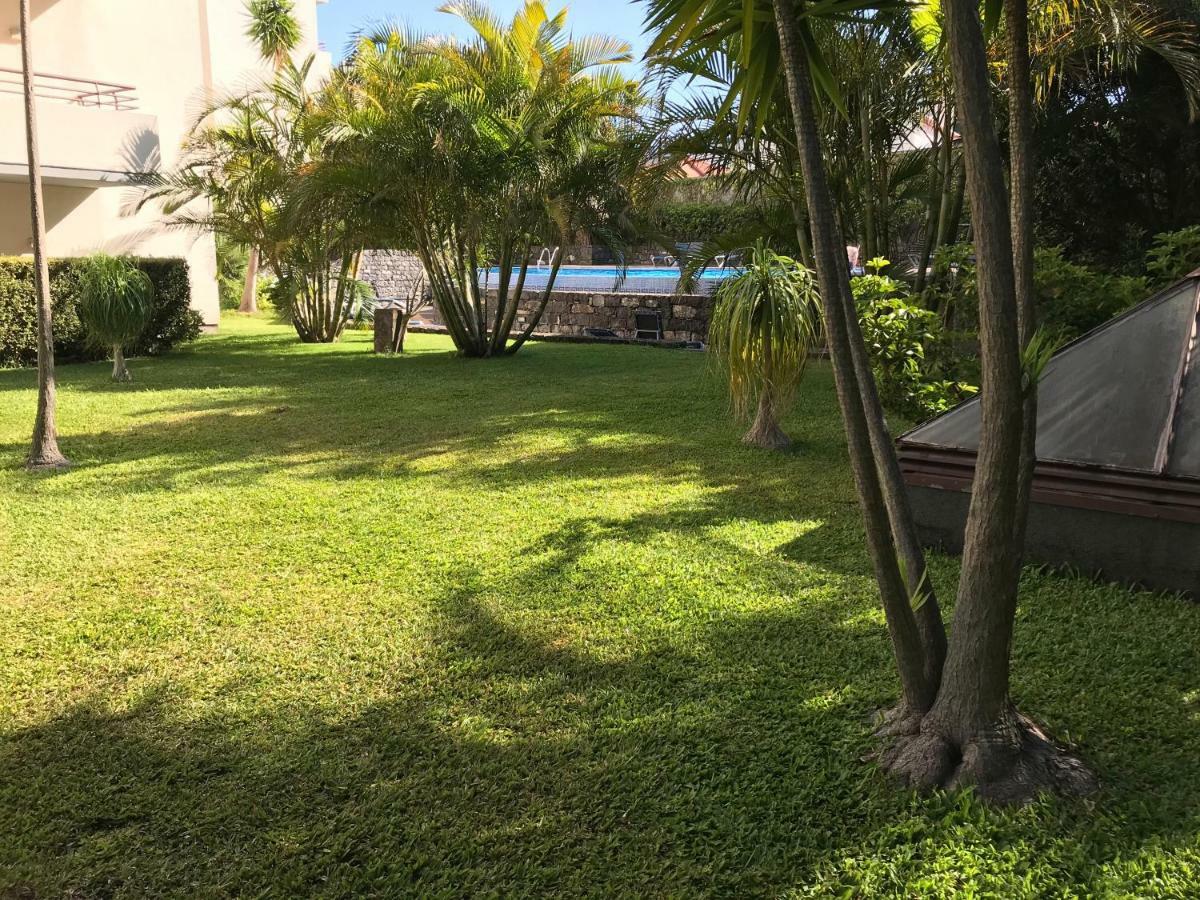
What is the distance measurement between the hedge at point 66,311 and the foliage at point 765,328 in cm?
977

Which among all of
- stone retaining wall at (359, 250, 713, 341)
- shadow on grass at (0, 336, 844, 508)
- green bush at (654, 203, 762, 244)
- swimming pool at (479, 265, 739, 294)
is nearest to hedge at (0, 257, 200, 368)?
shadow on grass at (0, 336, 844, 508)

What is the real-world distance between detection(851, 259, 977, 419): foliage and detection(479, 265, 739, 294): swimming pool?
927cm

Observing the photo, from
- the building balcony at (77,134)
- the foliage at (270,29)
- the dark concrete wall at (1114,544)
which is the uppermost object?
the foliage at (270,29)

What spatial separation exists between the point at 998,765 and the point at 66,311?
13574 mm

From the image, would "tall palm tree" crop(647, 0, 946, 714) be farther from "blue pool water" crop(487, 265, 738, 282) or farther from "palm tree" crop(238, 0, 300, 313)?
"palm tree" crop(238, 0, 300, 313)

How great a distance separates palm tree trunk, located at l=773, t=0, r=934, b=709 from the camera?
241cm

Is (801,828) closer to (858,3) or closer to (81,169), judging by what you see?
(858,3)

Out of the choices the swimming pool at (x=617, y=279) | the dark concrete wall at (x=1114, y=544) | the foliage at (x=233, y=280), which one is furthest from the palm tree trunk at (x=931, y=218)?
the foliage at (x=233, y=280)

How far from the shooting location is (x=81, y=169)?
48.5 feet

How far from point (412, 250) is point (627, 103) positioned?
3.86 meters

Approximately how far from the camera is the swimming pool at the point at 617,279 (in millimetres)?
17250

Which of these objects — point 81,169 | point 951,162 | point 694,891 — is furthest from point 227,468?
point 81,169

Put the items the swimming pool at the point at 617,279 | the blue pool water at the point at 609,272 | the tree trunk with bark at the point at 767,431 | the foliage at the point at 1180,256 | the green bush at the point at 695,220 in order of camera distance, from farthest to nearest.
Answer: the blue pool water at the point at 609,272 < the swimming pool at the point at 617,279 < the green bush at the point at 695,220 < the tree trunk with bark at the point at 767,431 < the foliage at the point at 1180,256

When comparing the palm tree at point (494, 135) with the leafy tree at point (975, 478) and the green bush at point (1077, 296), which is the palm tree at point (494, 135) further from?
the leafy tree at point (975, 478)
